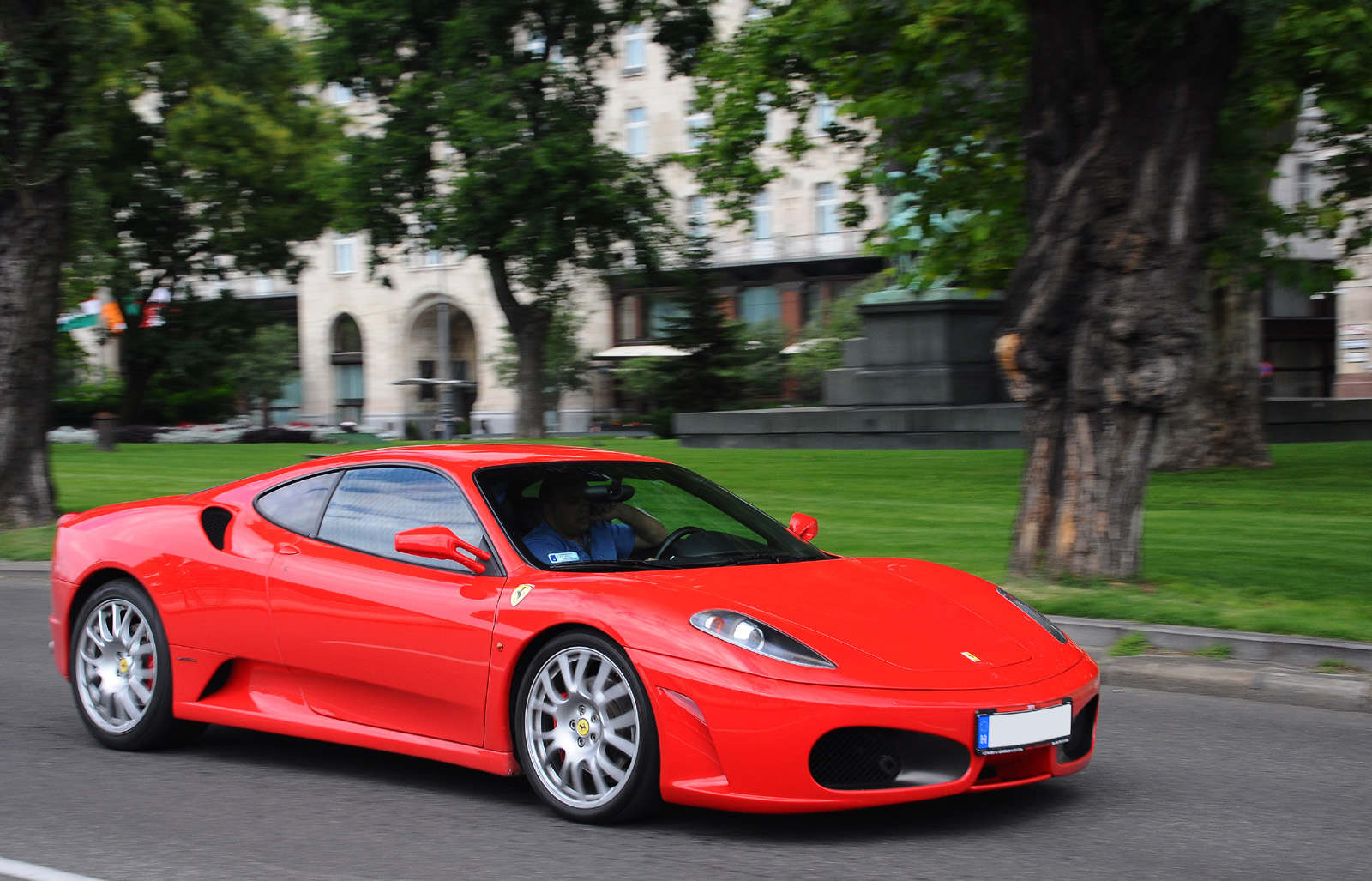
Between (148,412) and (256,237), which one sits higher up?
(256,237)

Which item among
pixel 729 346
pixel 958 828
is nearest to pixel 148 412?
pixel 729 346

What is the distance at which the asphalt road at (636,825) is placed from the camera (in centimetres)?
→ 426

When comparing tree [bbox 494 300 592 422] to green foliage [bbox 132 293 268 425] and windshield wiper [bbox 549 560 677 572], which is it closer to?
green foliage [bbox 132 293 268 425]

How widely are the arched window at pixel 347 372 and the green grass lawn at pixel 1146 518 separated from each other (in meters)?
45.5

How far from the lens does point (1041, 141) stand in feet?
32.6

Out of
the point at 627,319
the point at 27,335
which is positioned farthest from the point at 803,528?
the point at 627,319

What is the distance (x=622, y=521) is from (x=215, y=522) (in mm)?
1717

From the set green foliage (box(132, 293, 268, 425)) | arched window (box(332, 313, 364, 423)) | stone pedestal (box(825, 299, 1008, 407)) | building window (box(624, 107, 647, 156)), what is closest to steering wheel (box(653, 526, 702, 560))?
stone pedestal (box(825, 299, 1008, 407))

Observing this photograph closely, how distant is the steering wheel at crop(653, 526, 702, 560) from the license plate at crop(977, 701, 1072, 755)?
143 centimetres

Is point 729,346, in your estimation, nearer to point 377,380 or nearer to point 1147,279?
point 377,380

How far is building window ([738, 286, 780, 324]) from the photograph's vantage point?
62375mm

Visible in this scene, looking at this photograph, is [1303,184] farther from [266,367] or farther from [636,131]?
[266,367]

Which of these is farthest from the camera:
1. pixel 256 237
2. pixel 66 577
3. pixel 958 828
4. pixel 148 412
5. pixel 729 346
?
pixel 148 412

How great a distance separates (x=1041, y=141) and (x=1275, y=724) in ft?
15.5
